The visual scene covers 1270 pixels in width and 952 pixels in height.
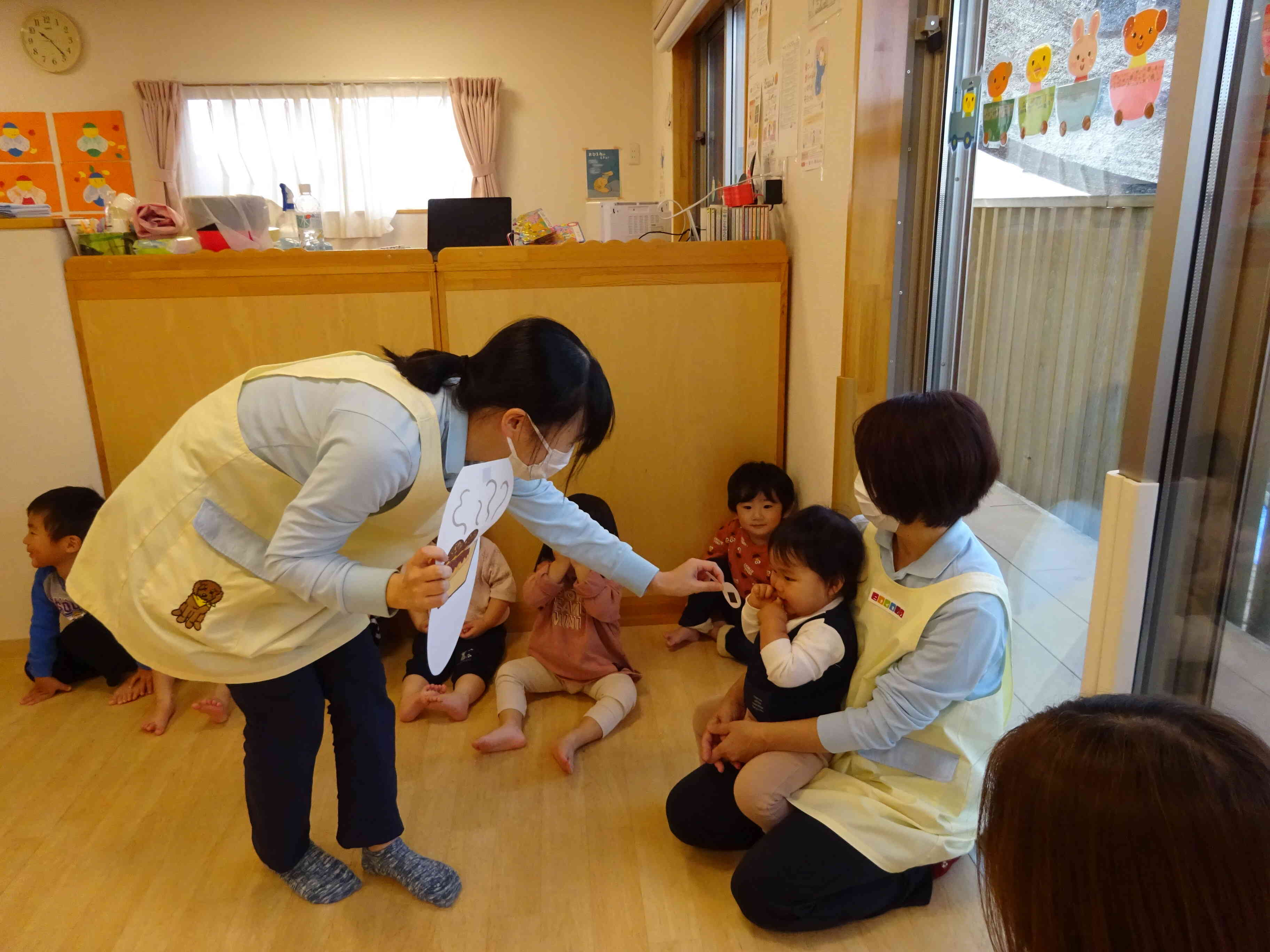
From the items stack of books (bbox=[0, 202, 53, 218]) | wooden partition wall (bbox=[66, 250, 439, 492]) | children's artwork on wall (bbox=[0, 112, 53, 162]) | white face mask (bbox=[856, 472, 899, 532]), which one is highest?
children's artwork on wall (bbox=[0, 112, 53, 162])

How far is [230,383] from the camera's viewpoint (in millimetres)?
1290

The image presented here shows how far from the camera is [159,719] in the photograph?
6.73 feet

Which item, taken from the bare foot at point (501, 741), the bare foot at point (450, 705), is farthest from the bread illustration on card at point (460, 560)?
the bare foot at point (450, 705)

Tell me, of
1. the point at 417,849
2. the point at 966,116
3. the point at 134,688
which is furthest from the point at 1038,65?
the point at 134,688

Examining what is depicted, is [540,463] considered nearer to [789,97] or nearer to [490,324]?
[490,324]

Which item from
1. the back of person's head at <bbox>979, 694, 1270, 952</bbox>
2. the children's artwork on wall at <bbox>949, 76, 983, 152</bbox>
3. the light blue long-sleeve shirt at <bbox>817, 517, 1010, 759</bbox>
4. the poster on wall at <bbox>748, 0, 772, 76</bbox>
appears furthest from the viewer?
the poster on wall at <bbox>748, 0, 772, 76</bbox>

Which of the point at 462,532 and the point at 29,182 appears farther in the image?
the point at 29,182

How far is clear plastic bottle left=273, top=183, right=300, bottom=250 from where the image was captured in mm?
2648

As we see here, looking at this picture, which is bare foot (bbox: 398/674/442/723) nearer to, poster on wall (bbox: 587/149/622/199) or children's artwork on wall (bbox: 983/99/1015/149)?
children's artwork on wall (bbox: 983/99/1015/149)

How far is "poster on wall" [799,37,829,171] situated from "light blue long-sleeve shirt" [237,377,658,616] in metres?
1.31

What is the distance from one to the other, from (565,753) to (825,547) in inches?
29.2

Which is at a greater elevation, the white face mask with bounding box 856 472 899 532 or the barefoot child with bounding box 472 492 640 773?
the white face mask with bounding box 856 472 899 532

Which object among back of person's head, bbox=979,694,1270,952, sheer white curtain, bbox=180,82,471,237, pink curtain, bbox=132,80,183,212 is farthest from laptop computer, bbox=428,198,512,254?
pink curtain, bbox=132,80,183,212

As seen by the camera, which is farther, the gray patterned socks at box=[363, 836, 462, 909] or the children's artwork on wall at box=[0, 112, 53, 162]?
the children's artwork on wall at box=[0, 112, 53, 162]
